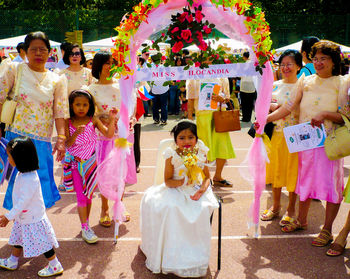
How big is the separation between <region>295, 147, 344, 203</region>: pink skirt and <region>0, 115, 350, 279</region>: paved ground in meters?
0.61

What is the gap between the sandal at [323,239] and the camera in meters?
4.14

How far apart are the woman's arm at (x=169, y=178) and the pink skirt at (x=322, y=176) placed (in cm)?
154

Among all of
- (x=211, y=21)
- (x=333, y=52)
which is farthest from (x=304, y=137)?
(x=211, y=21)

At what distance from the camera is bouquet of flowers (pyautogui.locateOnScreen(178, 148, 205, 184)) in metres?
3.65

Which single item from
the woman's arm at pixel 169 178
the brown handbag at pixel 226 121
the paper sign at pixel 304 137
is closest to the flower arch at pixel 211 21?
the paper sign at pixel 304 137

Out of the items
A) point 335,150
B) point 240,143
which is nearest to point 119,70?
point 335,150

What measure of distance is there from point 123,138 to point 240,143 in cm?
585

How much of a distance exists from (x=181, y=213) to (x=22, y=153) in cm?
156

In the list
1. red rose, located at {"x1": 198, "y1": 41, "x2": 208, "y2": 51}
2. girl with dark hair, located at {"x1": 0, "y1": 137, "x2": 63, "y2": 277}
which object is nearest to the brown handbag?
red rose, located at {"x1": 198, "y1": 41, "x2": 208, "y2": 51}

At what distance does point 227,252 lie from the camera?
4.01m

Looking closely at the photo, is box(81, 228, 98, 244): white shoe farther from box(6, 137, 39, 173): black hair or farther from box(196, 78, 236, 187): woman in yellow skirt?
box(196, 78, 236, 187): woman in yellow skirt

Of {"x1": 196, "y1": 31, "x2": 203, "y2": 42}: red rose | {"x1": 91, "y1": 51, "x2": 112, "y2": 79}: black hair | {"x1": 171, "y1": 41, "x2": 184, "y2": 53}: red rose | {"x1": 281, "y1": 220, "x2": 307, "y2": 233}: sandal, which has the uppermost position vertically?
{"x1": 196, "y1": 31, "x2": 203, "y2": 42}: red rose

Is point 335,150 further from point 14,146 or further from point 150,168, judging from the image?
point 150,168

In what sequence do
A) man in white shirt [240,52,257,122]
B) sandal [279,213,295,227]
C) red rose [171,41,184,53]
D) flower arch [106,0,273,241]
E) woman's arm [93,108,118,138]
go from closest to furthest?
flower arch [106,0,273,241], red rose [171,41,184,53], woman's arm [93,108,118,138], sandal [279,213,295,227], man in white shirt [240,52,257,122]
